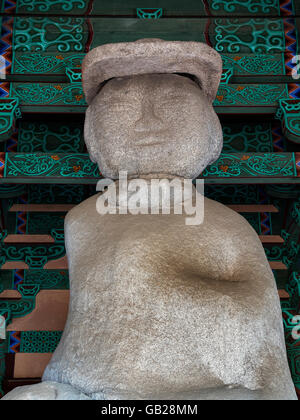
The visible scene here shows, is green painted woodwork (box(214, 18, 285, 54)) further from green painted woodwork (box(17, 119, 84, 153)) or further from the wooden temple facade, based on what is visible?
green painted woodwork (box(17, 119, 84, 153))

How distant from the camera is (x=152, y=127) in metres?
2.64

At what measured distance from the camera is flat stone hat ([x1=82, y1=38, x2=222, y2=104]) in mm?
2604

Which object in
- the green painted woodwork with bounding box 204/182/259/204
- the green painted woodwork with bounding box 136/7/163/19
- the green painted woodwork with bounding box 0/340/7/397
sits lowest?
the green painted woodwork with bounding box 0/340/7/397

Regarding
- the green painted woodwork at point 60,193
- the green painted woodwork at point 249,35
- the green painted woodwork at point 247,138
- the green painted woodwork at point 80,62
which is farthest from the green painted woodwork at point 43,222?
the green painted woodwork at point 249,35

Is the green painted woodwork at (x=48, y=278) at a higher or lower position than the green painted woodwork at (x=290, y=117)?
lower

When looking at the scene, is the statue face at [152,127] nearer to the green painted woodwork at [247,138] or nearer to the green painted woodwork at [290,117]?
the green painted woodwork at [290,117]

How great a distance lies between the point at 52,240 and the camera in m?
3.87

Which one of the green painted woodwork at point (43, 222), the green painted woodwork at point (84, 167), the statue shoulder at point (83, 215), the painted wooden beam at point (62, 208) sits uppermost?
the green painted woodwork at point (84, 167)

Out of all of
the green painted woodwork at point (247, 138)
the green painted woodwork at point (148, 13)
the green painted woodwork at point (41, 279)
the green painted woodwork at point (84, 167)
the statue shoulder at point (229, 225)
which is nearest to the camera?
the statue shoulder at point (229, 225)

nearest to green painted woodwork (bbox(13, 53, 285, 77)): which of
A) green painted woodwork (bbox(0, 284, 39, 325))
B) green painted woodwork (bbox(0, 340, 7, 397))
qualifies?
green painted woodwork (bbox(0, 284, 39, 325))

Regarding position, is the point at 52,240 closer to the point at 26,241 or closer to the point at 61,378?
the point at 26,241

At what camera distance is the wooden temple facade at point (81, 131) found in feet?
12.1

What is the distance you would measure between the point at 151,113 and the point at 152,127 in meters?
0.09

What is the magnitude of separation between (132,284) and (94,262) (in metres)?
0.26
